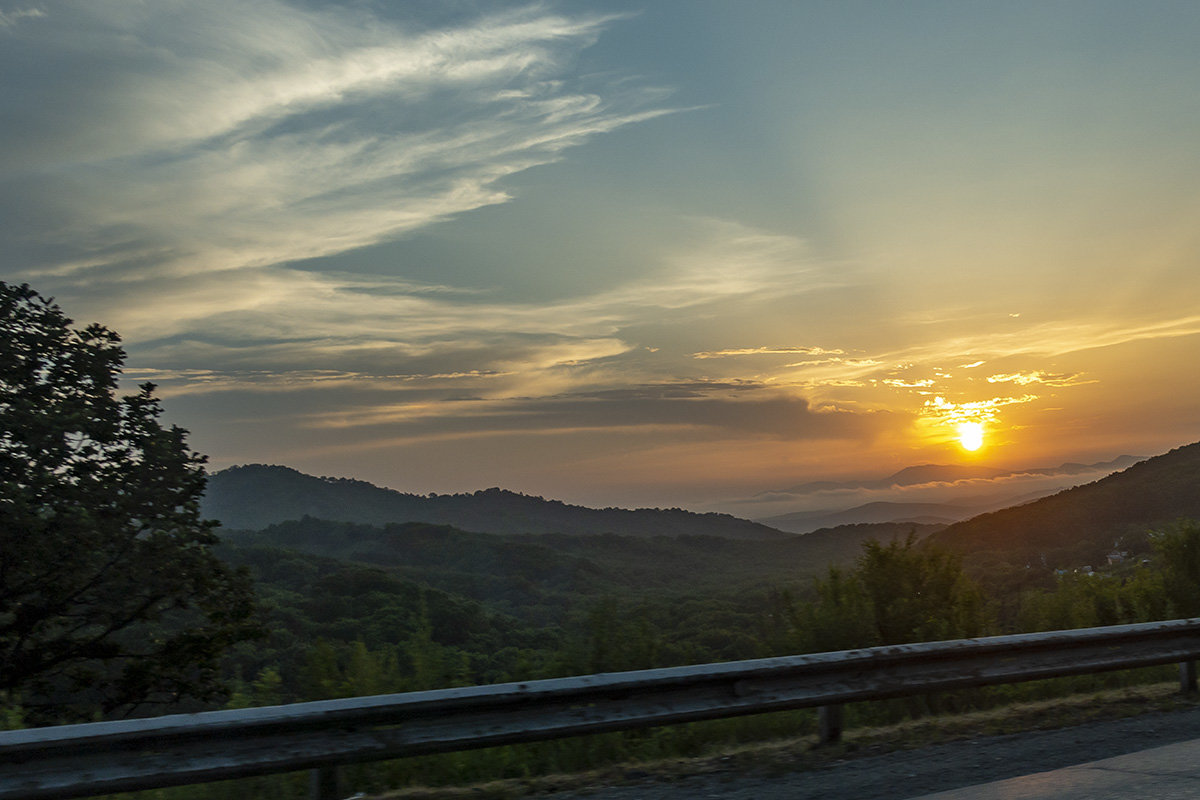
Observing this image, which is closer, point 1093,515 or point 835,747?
point 835,747

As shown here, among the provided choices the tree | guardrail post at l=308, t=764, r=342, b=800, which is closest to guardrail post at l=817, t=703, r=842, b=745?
guardrail post at l=308, t=764, r=342, b=800

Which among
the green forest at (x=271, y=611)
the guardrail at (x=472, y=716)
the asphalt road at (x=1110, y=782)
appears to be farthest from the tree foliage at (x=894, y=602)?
the asphalt road at (x=1110, y=782)

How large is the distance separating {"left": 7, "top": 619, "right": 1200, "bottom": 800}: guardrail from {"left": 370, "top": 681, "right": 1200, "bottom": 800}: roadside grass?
1.09 feet

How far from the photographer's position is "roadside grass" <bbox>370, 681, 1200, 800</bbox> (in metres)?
5.62

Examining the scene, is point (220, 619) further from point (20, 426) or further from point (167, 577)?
point (20, 426)

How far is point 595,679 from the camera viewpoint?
561 cm

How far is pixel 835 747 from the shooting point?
6.47m

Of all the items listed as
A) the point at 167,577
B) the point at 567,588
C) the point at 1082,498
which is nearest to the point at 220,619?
the point at 167,577

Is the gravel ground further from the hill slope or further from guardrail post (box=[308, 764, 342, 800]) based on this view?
the hill slope

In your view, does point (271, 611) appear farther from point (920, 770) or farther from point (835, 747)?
point (920, 770)

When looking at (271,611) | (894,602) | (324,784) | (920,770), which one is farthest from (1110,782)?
(271,611)

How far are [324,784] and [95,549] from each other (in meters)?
16.1

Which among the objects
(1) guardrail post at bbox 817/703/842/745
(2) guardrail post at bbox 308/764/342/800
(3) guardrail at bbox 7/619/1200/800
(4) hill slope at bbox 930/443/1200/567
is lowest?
(1) guardrail post at bbox 817/703/842/745

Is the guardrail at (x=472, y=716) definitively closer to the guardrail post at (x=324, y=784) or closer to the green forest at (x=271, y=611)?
the guardrail post at (x=324, y=784)
